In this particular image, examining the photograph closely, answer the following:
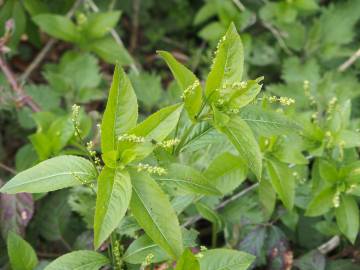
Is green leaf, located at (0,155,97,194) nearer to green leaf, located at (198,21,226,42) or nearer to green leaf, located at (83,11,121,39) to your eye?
green leaf, located at (83,11,121,39)

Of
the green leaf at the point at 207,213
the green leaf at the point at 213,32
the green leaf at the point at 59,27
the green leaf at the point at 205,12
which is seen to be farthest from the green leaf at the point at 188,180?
the green leaf at the point at 205,12

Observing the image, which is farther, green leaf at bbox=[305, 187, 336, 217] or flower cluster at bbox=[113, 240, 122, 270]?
green leaf at bbox=[305, 187, 336, 217]

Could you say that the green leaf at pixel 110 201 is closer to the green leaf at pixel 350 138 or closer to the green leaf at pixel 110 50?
the green leaf at pixel 350 138

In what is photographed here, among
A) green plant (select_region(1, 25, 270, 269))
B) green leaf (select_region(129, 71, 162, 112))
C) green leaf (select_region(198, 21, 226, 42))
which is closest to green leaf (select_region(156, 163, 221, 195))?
green plant (select_region(1, 25, 270, 269))

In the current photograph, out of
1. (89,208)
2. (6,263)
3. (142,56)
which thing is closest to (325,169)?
(89,208)

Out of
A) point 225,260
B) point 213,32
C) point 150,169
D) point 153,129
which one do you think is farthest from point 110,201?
point 213,32

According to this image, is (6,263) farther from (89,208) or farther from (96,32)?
(96,32)
